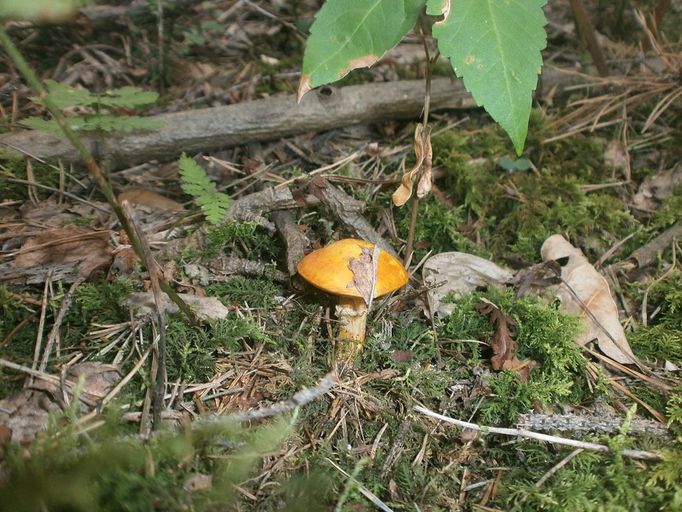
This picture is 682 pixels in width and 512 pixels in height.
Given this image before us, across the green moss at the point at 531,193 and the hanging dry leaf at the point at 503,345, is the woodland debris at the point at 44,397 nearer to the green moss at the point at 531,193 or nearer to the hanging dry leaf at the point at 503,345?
the hanging dry leaf at the point at 503,345

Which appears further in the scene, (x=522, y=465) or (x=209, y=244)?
(x=209, y=244)

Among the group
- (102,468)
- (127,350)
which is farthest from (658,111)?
(102,468)

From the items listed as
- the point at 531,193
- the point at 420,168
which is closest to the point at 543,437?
the point at 420,168

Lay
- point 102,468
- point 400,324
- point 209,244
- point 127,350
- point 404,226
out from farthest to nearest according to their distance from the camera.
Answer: point 404,226 → point 209,244 → point 400,324 → point 127,350 → point 102,468

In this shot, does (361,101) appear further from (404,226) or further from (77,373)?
(77,373)

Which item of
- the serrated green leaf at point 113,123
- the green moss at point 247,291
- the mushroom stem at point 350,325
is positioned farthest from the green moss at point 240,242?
the serrated green leaf at point 113,123
